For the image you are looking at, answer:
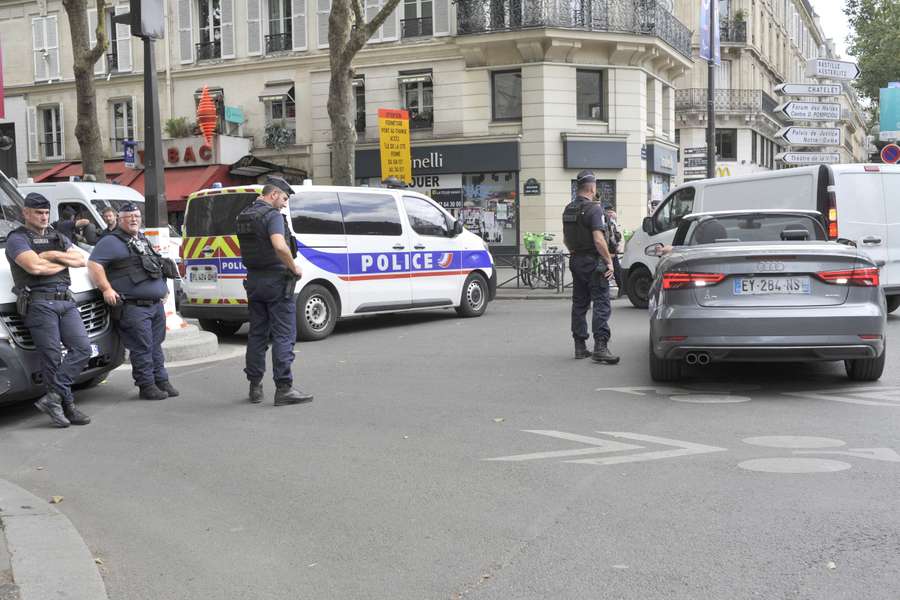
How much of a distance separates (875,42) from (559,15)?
29802 millimetres

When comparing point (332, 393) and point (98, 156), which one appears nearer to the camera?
point (332, 393)

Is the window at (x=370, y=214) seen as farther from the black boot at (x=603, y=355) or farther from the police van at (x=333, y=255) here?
the black boot at (x=603, y=355)

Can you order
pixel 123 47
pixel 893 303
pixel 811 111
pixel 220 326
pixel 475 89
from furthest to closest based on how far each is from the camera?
1. pixel 123 47
2. pixel 475 89
3. pixel 811 111
4. pixel 893 303
5. pixel 220 326

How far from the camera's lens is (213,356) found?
36.3 feet

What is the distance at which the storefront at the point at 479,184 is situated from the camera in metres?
28.1

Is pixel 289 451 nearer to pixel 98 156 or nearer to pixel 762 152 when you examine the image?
pixel 98 156

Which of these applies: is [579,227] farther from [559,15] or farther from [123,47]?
[123,47]

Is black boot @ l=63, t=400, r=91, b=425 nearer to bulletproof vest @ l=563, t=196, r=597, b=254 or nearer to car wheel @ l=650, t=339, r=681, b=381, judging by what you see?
car wheel @ l=650, t=339, r=681, b=381

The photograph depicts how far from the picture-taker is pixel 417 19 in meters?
29.0

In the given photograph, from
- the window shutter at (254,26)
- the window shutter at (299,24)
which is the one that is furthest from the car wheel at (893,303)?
the window shutter at (254,26)

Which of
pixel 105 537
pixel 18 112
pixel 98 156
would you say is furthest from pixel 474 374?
pixel 18 112

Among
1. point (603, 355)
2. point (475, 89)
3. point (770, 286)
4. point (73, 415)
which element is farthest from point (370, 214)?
point (475, 89)

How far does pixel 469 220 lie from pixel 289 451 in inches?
895

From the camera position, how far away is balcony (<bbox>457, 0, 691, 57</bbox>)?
27.3 m
